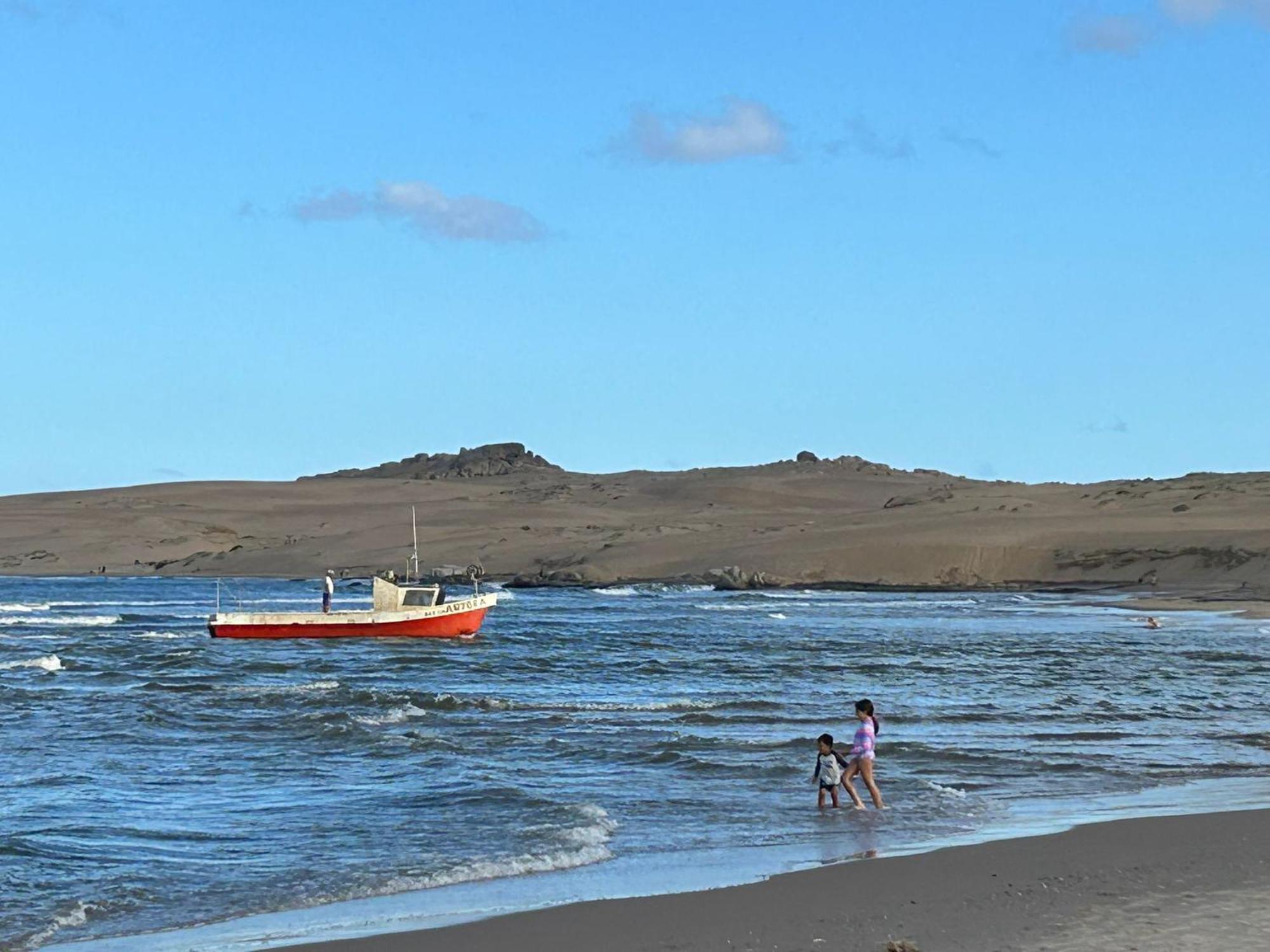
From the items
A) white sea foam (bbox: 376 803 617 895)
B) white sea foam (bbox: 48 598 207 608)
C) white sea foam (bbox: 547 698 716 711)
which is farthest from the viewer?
white sea foam (bbox: 48 598 207 608)

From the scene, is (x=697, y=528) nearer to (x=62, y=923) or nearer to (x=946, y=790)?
(x=946, y=790)

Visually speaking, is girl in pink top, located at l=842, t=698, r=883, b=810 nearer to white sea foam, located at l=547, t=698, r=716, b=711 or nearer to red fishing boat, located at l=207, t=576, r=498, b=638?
white sea foam, located at l=547, t=698, r=716, b=711

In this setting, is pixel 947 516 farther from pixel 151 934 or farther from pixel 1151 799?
pixel 151 934

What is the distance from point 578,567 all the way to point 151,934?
89.4 meters

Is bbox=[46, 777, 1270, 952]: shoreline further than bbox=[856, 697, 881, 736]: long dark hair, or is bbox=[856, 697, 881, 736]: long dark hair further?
bbox=[856, 697, 881, 736]: long dark hair

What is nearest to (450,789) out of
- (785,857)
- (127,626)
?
(785,857)

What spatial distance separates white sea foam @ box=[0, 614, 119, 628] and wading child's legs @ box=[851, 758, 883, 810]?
4655 cm

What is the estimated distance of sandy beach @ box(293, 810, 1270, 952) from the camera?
1174cm

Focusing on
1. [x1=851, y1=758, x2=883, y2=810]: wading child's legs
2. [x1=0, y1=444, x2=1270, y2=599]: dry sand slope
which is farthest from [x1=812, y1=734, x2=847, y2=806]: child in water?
[x1=0, y1=444, x2=1270, y2=599]: dry sand slope

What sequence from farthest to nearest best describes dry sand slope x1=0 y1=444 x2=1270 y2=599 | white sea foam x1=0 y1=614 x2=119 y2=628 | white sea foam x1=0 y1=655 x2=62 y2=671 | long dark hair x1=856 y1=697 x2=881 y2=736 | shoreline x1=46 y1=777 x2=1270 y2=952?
dry sand slope x1=0 y1=444 x2=1270 y2=599, white sea foam x1=0 y1=614 x2=119 y2=628, white sea foam x1=0 y1=655 x2=62 y2=671, long dark hair x1=856 y1=697 x2=881 y2=736, shoreline x1=46 y1=777 x2=1270 y2=952

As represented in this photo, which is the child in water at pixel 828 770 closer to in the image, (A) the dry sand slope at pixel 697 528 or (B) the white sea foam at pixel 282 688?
(B) the white sea foam at pixel 282 688

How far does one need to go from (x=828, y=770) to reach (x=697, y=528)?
102226 mm

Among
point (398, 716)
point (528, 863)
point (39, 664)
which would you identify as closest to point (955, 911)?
point (528, 863)

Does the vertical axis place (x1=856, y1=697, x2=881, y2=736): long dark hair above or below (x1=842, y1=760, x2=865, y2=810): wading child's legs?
above
